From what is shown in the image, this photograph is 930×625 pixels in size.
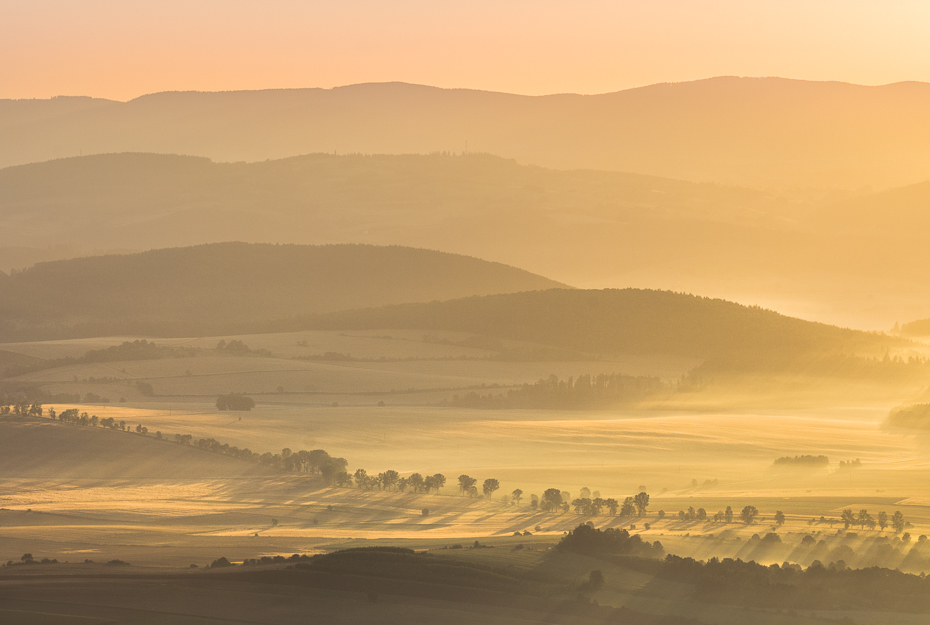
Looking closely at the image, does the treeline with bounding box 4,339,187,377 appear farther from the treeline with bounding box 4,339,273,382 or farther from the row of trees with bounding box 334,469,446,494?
the row of trees with bounding box 334,469,446,494

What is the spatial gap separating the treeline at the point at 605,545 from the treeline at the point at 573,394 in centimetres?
8686

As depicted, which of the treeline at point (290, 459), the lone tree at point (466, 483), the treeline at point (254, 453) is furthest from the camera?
the treeline at point (254, 453)

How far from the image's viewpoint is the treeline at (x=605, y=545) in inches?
1922

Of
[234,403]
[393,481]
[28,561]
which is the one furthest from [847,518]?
[234,403]

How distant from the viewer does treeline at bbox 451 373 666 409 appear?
5541 inches

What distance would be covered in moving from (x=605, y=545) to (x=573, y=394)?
324ft

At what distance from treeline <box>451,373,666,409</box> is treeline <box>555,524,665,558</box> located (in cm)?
8686

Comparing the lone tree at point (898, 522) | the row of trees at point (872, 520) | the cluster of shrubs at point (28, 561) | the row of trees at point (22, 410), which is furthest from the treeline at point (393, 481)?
the row of trees at point (22, 410)

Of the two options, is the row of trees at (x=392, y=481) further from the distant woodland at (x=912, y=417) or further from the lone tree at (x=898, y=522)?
the distant woodland at (x=912, y=417)

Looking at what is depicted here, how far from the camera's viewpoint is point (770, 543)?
5484 centimetres

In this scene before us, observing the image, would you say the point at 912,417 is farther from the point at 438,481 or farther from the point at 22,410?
the point at 22,410

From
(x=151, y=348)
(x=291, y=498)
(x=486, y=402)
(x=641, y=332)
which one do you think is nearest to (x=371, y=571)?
(x=291, y=498)

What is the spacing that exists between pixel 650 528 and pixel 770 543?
8266 mm

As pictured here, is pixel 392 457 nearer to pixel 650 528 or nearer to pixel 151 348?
pixel 650 528
